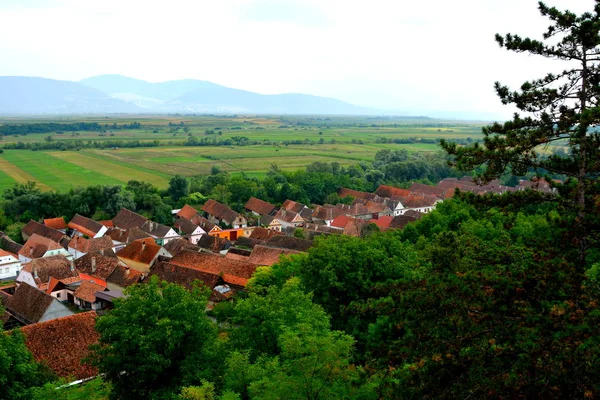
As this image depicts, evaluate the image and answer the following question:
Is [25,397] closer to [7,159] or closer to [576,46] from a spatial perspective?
[576,46]

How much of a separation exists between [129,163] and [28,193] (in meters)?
51.2

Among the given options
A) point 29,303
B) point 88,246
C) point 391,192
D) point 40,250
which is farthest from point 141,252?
point 391,192

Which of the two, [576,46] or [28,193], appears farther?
[28,193]

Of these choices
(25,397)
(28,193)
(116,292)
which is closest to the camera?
(25,397)

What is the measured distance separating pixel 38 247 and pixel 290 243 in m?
24.3

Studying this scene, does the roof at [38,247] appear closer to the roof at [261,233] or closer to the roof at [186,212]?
the roof at [186,212]

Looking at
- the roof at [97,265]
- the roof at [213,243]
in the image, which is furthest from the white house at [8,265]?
the roof at [213,243]

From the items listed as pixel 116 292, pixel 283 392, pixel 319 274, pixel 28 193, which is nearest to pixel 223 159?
pixel 28 193

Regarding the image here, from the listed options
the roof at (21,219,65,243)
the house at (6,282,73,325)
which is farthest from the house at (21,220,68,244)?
the house at (6,282,73,325)

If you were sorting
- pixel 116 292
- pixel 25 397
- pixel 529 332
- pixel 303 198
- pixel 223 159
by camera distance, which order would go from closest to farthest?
1. pixel 529 332
2. pixel 25 397
3. pixel 116 292
4. pixel 303 198
5. pixel 223 159

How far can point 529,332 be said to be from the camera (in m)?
9.45

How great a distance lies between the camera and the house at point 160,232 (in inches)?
2244

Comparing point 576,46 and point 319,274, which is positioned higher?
point 576,46

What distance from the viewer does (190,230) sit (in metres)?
60.0
